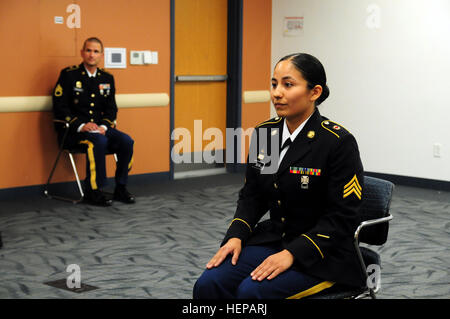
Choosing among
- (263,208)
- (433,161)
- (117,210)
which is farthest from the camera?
(433,161)

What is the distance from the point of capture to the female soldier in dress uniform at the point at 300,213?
240cm

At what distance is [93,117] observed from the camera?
635 cm

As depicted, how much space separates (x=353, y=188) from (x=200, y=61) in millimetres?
5439

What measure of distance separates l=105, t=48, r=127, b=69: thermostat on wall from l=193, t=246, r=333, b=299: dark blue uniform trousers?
15.1 ft

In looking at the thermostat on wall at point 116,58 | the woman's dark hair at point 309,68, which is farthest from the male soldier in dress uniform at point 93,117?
the woman's dark hair at point 309,68

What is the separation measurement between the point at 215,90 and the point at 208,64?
309 mm

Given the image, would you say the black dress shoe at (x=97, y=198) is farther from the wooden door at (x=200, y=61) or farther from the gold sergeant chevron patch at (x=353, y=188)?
the gold sergeant chevron patch at (x=353, y=188)

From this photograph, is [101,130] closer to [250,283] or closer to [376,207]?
[376,207]

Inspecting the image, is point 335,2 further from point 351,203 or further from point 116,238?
point 351,203

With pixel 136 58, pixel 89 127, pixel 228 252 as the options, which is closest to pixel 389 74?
pixel 136 58

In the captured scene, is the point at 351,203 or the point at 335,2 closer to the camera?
the point at 351,203

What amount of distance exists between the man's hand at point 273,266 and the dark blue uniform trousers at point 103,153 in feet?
12.9
